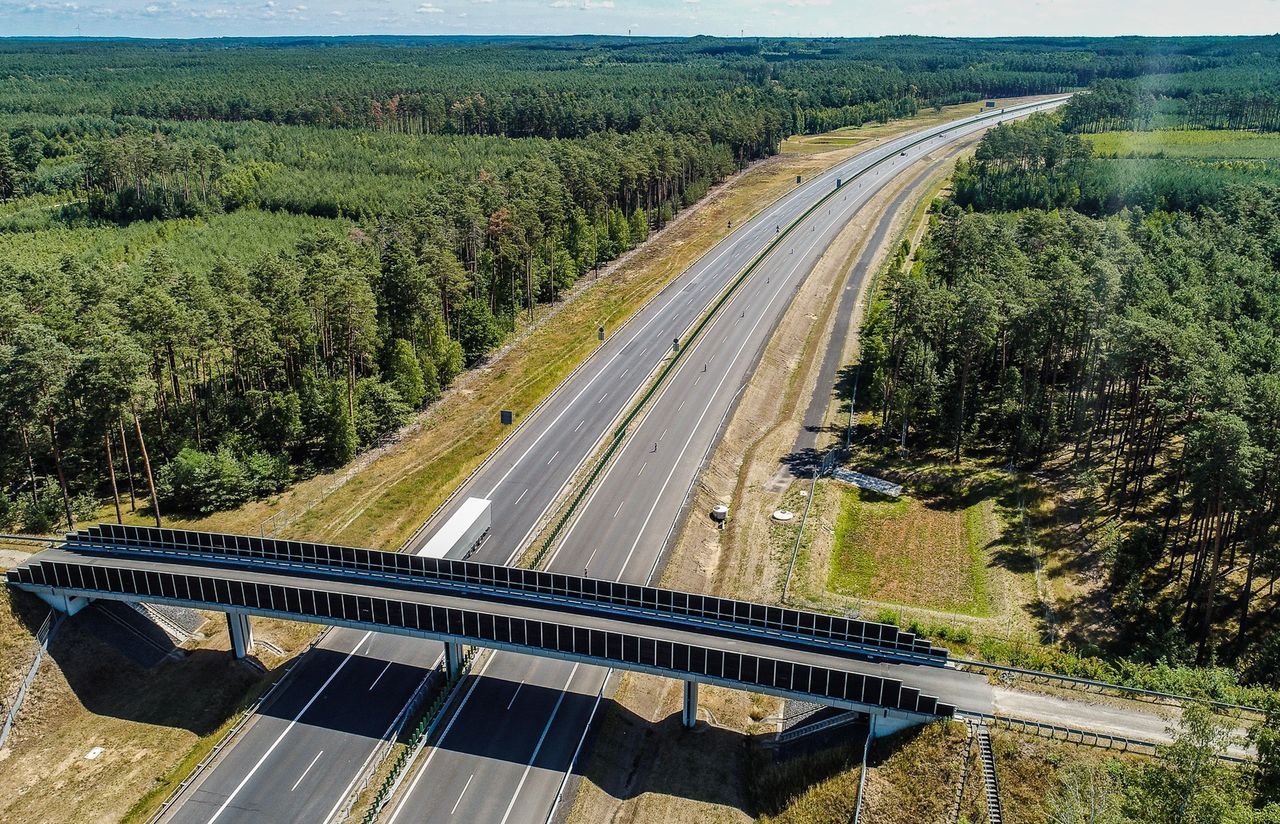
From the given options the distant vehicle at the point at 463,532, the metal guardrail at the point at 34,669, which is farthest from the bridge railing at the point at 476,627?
the distant vehicle at the point at 463,532

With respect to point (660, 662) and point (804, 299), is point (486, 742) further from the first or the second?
point (804, 299)

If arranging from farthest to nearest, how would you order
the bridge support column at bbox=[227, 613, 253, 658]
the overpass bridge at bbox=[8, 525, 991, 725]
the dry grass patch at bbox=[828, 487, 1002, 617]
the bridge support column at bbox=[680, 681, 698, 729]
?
the dry grass patch at bbox=[828, 487, 1002, 617]
the bridge support column at bbox=[227, 613, 253, 658]
the bridge support column at bbox=[680, 681, 698, 729]
the overpass bridge at bbox=[8, 525, 991, 725]

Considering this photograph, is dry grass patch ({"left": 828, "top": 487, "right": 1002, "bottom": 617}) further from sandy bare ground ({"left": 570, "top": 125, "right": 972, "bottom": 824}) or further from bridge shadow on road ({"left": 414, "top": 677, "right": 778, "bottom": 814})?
bridge shadow on road ({"left": 414, "top": 677, "right": 778, "bottom": 814})

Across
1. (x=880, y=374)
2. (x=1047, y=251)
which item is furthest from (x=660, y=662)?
(x=1047, y=251)

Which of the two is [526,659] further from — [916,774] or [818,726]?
[916,774]

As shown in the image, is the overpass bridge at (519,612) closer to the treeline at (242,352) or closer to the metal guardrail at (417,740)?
the metal guardrail at (417,740)

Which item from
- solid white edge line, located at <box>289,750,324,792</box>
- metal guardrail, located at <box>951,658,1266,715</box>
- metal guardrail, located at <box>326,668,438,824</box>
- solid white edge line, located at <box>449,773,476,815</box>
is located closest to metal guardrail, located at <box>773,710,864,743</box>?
metal guardrail, located at <box>951,658,1266,715</box>
